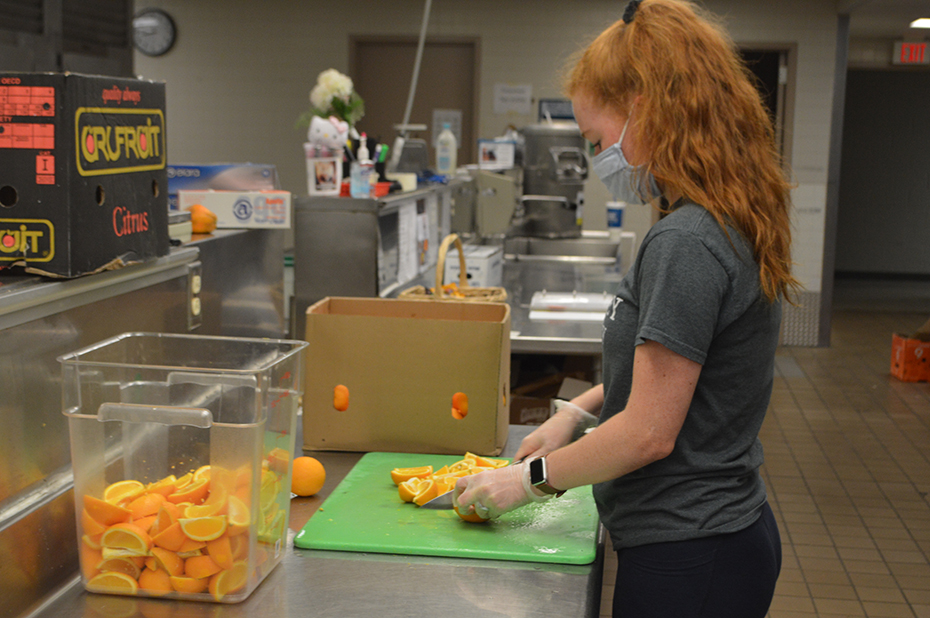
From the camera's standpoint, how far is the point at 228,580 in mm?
1094

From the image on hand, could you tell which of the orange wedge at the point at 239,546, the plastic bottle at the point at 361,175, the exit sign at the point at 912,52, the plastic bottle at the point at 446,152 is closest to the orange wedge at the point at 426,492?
the orange wedge at the point at 239,546

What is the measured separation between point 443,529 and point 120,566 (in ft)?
1.50

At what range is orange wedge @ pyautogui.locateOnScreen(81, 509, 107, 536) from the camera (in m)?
1.09

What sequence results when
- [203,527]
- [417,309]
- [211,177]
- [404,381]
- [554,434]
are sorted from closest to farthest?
[203,527]
[554,434]
[404,381]
[417,309]
[211,177]

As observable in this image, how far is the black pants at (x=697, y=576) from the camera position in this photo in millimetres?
1189

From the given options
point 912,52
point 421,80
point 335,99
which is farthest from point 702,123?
point 912,52

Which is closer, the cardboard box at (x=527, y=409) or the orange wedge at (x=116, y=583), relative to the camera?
the orange wedge at (x=116, y=583)

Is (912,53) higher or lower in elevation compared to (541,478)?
higher

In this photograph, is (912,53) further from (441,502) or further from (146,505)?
(146,505)

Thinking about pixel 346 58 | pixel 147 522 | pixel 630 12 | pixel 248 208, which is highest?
pixel 346 58

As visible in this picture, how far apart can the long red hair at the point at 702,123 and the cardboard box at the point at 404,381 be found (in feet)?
1.85

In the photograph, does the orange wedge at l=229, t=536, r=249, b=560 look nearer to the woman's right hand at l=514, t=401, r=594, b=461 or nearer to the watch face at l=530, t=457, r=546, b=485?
the watch face at l=530, t=457, r=546, b=485

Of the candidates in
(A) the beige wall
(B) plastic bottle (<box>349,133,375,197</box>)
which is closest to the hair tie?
(B) plastic bottle (<box>349,133,375,197</box>)

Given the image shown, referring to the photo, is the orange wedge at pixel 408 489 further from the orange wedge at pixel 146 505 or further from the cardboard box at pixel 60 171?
the cardboard box at pixel 60 171
